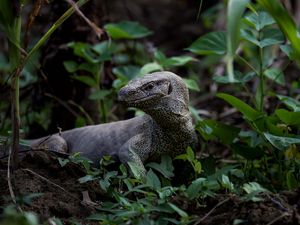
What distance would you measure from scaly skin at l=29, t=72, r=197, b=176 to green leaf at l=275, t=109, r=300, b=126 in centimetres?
62

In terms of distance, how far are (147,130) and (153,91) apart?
1.17 feet

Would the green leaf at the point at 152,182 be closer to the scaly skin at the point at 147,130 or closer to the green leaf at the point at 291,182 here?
the scaly skin at the point at 147,130

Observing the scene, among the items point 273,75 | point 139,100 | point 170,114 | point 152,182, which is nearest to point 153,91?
point 139,100

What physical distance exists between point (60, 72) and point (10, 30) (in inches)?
89.1

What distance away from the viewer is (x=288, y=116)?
11.6ft

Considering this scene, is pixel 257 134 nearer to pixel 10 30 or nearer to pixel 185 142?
pixel 185 142

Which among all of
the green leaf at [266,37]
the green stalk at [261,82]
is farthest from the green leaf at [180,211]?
the green leaf at [266,37]

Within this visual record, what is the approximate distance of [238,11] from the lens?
7.74ft

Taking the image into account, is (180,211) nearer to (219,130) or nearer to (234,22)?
(234,22)

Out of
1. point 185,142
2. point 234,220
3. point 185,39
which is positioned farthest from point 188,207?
point 185,39

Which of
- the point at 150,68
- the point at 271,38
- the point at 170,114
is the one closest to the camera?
the point at 170,114

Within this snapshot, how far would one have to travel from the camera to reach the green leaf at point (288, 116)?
353cm

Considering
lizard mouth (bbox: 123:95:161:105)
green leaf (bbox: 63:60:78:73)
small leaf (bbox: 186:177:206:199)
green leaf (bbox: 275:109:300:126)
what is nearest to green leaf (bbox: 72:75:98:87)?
green leaf (bbox: 63:60:78:73)

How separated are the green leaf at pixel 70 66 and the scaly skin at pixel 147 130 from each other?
79 cm
